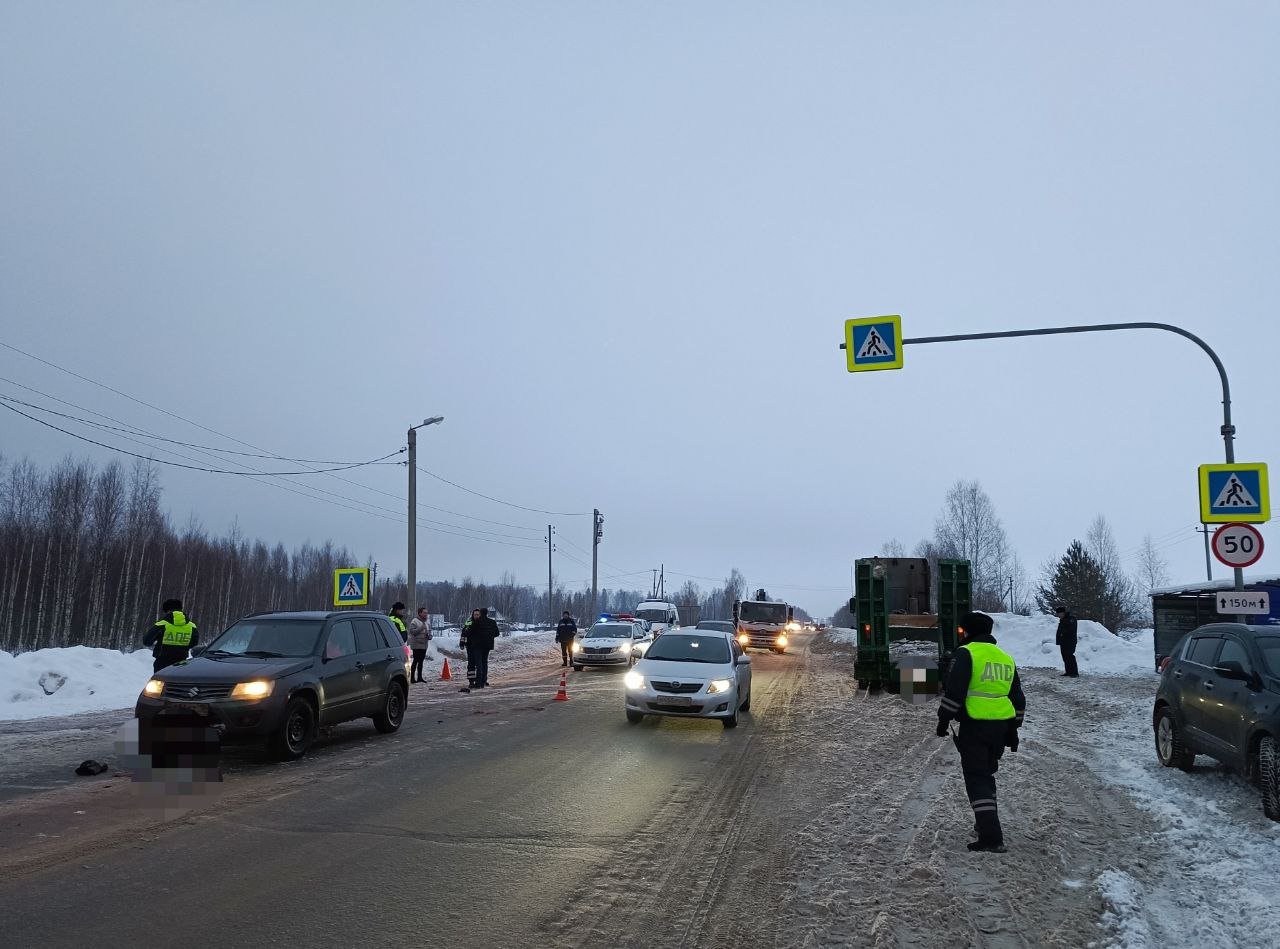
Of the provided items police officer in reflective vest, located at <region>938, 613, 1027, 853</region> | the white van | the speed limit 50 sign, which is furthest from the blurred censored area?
the white van

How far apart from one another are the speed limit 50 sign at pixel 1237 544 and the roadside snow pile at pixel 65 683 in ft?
60.1

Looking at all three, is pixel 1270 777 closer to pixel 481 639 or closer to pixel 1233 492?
pixel 1233 492

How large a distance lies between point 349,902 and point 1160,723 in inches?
375

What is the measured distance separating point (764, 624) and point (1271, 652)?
92.8 ft

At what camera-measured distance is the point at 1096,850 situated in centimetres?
658

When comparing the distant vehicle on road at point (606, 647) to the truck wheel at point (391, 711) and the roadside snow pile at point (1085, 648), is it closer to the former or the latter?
the truck wheel at point (391, 711)

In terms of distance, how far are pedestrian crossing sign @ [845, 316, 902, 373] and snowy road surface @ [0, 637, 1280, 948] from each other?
5.62 metres

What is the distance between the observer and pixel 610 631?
26.8 m

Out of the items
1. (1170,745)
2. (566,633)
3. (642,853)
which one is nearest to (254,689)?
(642,853)

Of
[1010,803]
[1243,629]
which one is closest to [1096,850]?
[1010,803]

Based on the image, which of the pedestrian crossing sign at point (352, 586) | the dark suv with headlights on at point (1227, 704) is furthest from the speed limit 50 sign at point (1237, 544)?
the pedestrian crossing sign at point (352, 586)

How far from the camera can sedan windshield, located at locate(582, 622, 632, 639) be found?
26.5m

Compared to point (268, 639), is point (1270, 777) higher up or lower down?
lower down

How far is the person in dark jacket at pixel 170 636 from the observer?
13641 millimetres
